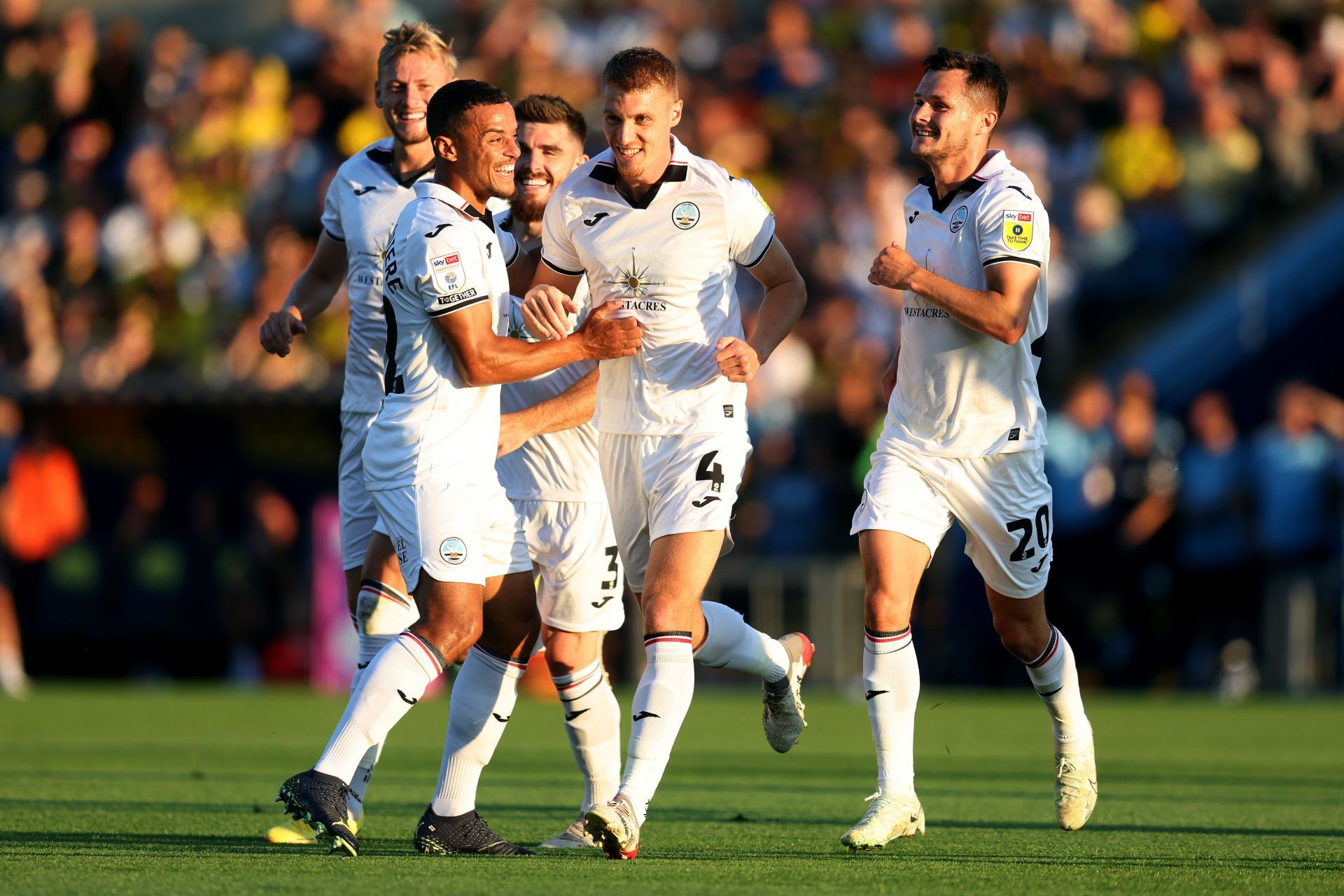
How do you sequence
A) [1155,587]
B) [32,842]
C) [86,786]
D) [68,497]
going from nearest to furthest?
[32,842], [86,786], [1155,587], [68,497]

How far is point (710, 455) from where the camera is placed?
22.7ft

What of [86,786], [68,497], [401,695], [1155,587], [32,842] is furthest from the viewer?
[68,497]

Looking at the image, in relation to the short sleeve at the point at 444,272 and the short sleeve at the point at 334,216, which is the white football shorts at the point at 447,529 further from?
the short sleeve at the point at 334,216

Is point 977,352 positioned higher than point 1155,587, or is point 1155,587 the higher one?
point 977,352

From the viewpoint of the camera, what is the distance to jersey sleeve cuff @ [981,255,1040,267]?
6.98 m

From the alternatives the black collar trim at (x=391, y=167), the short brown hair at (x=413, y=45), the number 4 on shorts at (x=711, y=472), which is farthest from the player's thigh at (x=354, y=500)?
the number 4 on shorts at (x=711, y=472)

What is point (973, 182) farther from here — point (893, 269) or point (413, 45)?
point (413, 45)

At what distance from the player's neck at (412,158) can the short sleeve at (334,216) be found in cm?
28

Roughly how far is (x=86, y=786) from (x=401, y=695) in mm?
3251

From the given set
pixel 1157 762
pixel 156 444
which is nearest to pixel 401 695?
pixel 1157 762

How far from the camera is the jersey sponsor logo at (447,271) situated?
6.48 m

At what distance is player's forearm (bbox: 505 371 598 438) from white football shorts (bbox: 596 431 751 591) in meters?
0.12

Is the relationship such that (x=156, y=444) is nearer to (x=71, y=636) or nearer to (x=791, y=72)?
(x=71, y=636)

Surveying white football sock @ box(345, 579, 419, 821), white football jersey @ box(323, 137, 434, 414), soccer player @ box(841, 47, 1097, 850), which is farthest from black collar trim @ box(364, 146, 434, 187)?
soccer player @ box(841, 47, 1097, 850)
